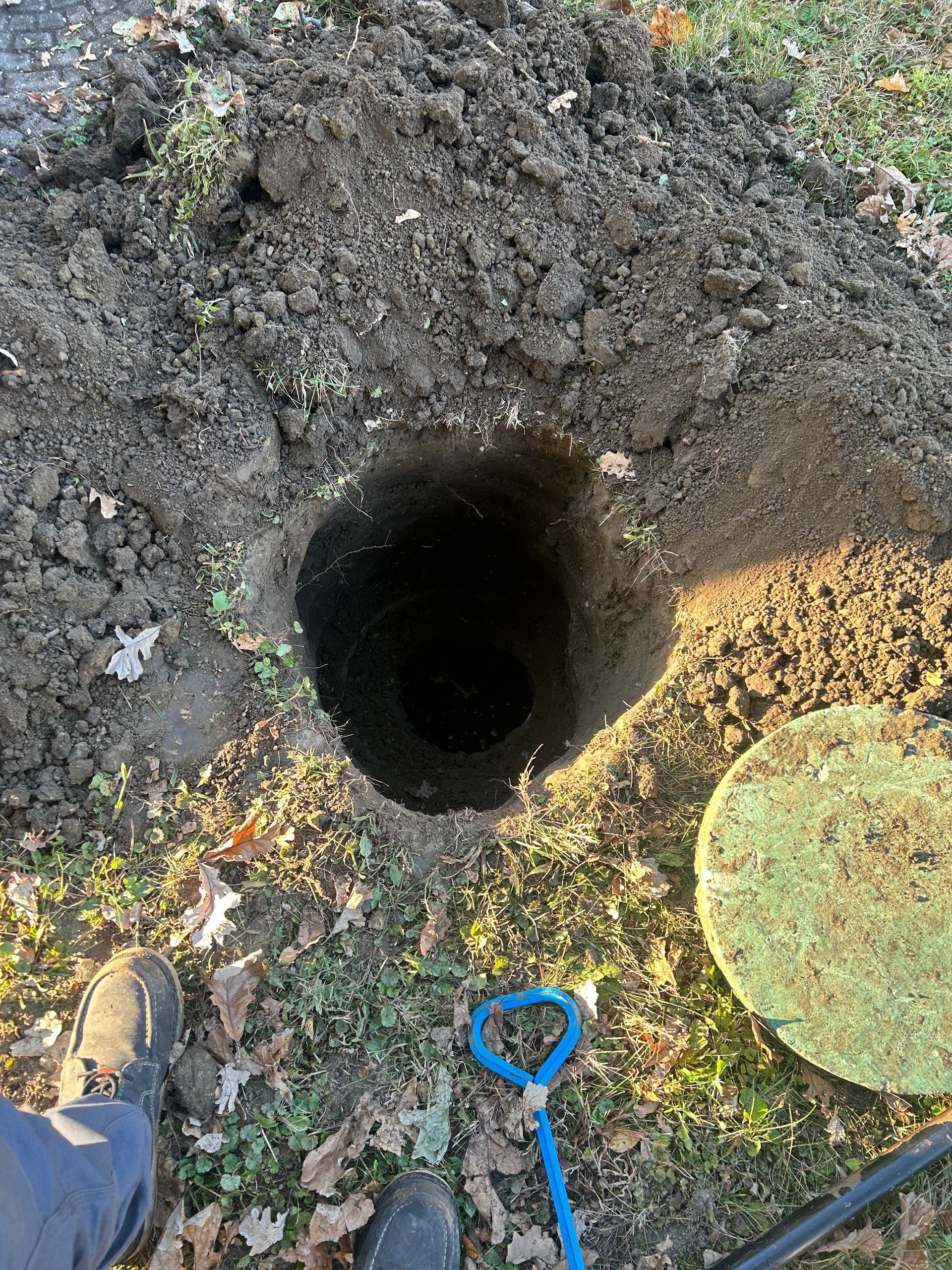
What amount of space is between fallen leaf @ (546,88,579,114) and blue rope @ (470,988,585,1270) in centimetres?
348

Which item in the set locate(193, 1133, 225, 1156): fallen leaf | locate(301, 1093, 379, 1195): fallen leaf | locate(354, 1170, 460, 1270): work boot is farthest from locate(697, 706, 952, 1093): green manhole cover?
locate(193, 1133, 225, 1156): fallen leaf

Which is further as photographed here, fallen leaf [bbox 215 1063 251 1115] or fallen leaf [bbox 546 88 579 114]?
fallen leaf [bbox 546 88 579 114]

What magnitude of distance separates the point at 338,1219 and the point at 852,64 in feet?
17.6

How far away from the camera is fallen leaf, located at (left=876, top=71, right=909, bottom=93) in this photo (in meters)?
3.57

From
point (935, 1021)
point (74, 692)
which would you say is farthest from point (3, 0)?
point (935, 1021)

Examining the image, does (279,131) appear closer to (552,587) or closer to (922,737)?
(552,587)

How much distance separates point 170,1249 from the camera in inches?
78.9

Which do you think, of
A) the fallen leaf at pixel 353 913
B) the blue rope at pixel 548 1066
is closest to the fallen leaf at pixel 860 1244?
the blue rope at pixel 548 1066

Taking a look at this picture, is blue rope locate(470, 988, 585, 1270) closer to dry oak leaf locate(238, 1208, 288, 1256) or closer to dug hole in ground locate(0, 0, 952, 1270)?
dug hole in ground locate(0, 0, 952, 1270)

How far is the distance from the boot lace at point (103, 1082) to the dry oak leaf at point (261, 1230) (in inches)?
20.9

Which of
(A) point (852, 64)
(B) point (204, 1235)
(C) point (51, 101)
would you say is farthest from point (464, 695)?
(A) point (852, 64)

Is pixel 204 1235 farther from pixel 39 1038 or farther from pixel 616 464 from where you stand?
pixel 616 464

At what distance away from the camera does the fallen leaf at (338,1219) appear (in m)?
2.05

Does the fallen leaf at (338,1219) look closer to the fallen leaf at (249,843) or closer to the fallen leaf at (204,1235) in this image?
the fallen leaf at (204,1235)
